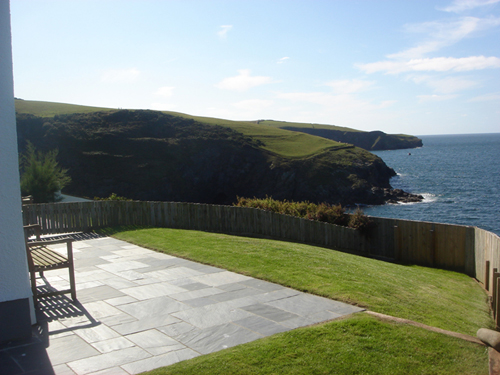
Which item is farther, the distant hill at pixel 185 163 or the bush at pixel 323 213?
the distant hill at pixel 185 163

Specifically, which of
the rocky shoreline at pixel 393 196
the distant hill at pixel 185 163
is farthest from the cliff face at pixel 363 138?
the rocky shoreline at pixel 393 196

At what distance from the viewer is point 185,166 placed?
64812 millimetres

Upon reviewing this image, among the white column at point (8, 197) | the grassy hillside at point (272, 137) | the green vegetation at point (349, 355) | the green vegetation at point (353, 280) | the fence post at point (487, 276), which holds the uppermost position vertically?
the grassy hillside at point (272, 137)

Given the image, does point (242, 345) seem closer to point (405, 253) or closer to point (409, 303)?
point (409, 303)

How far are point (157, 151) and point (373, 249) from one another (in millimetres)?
56469

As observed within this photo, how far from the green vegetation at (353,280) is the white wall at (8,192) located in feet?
14.7

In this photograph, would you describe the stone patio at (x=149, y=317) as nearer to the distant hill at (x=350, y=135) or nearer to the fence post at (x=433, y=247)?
the fence post at (x=433, y=247)

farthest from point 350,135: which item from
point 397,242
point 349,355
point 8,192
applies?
point 8,192

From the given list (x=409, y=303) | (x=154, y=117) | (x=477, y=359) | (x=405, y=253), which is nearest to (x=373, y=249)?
(x=405, y=253)

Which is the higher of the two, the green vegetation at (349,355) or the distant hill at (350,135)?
the distant hill at (350,135)

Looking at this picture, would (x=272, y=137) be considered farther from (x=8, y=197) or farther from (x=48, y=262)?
(x=8, y=197)

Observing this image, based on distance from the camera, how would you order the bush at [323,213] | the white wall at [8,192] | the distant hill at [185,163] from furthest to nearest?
the distant hill at [185,163] < the bush at [323,213] < the white wall at [8,192]

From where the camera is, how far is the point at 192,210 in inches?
658

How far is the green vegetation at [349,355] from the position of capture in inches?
179
